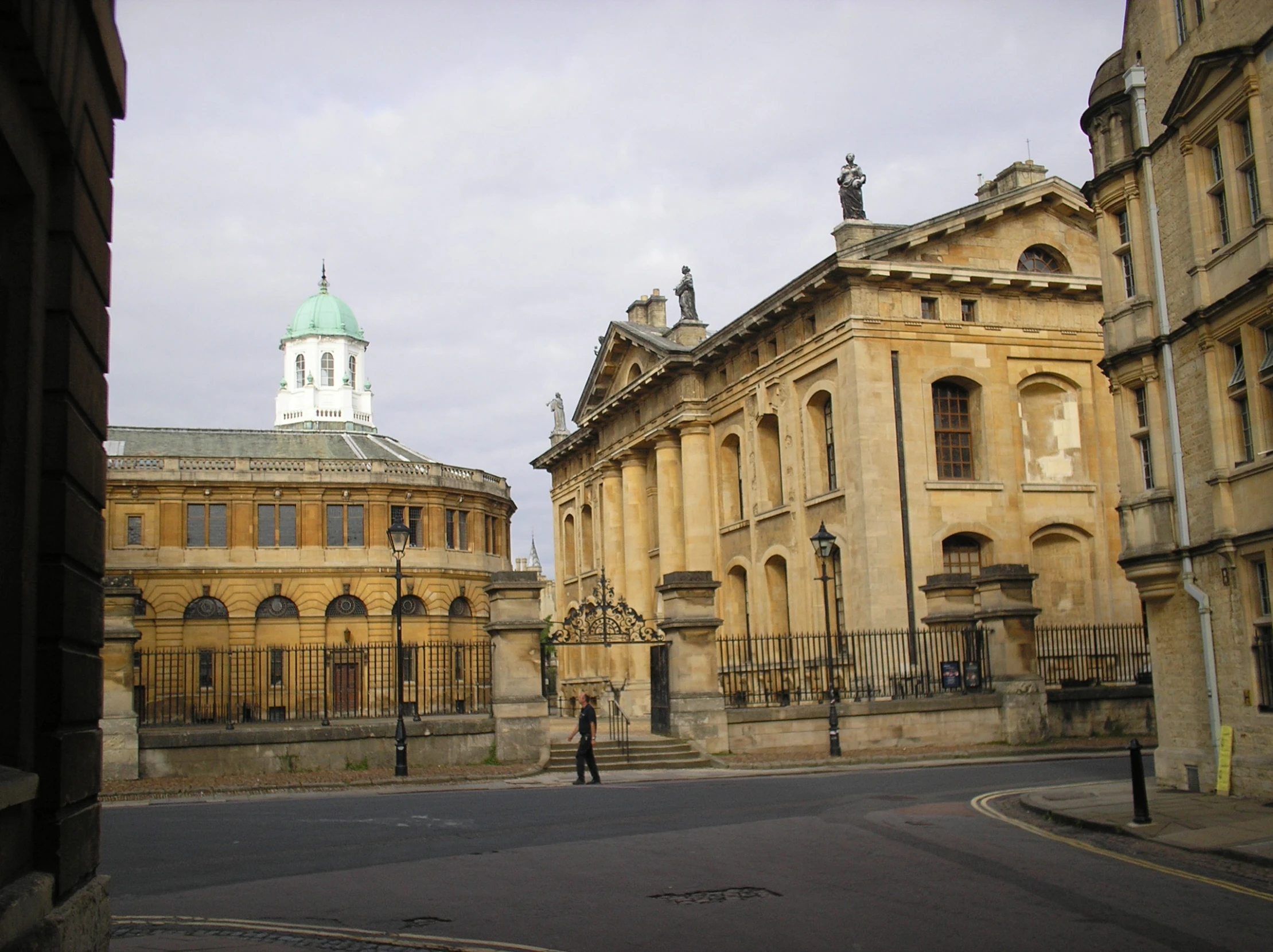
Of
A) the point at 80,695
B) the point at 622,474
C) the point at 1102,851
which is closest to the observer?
the point at 80,695

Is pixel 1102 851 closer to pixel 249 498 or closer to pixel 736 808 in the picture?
pixel 736 808

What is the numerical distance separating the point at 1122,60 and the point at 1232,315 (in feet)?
16.2

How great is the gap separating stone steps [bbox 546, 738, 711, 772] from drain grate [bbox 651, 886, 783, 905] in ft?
43.1

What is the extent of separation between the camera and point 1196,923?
9.03m

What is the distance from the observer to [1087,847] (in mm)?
12930

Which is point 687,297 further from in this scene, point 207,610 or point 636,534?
point 207,610

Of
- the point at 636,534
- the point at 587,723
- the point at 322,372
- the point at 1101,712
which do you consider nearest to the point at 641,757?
the point at 587,723

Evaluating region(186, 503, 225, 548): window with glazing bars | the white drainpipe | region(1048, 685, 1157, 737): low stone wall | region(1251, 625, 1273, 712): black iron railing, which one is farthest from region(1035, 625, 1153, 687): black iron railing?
region(186, 503, 225, 548): window with glazing bars

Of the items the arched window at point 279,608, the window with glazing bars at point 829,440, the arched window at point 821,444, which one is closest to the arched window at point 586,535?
the arched window at point 279,608

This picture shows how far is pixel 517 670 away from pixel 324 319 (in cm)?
8509

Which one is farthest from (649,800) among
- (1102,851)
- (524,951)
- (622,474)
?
(622,474)

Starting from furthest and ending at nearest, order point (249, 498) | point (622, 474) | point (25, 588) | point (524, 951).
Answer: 1. point (249, 498)
2. point (622, 474)
3. point (524, 951)
4. point (25, 588)

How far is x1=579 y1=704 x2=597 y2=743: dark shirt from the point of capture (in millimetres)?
21578

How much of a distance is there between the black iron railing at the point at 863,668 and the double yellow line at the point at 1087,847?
839 cm
